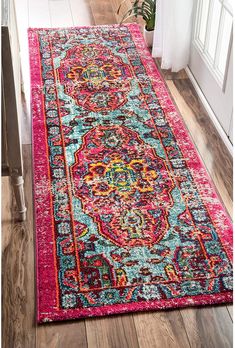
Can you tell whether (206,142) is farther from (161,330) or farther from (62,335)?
(62,335)

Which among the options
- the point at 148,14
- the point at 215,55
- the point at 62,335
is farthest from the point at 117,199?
the point at 148,14

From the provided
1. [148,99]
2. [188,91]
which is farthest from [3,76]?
[188,91]

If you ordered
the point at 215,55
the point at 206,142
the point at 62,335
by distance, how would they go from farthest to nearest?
the point at 215,55, the point at 206,142, the point at 62,335

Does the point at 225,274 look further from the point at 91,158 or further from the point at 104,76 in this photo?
the point at 104,76

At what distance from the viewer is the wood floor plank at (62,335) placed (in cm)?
177

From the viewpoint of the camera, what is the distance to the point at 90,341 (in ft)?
5.87

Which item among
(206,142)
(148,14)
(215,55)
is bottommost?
(206,142)

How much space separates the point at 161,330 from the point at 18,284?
56cm

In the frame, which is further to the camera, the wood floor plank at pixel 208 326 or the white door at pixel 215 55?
the white door at pixel 215 55

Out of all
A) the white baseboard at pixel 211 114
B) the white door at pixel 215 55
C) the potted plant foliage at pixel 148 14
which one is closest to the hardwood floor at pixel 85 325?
the white baseboard at pixel 211 114

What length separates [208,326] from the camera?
1.84 metres

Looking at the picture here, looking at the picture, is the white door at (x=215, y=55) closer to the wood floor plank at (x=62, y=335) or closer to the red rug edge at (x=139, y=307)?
the red rug edge at (x=139, y=307)

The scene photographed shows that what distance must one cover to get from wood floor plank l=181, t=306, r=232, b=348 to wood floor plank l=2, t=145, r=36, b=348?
54cm

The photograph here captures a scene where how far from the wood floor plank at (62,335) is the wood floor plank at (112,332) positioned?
0.03m
